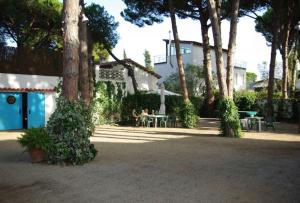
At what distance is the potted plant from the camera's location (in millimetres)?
8445

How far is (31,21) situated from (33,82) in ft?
25.9

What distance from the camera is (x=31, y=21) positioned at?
25.7m

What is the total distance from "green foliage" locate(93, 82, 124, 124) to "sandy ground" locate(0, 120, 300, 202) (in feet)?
34.9

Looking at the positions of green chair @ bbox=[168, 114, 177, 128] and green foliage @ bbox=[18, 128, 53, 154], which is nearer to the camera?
green foliage @ bbox=[18, 128, 53, 154]

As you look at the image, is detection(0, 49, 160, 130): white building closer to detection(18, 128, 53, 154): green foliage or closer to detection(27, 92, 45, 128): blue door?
detection(27, 92, 45, 128): blue door

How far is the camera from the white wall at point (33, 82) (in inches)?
728

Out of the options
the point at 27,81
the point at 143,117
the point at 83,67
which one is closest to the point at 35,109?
the point at 27,81

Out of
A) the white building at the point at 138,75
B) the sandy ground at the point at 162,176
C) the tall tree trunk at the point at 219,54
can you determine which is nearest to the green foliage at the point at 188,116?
the tall tree trunk at the point at 219,54

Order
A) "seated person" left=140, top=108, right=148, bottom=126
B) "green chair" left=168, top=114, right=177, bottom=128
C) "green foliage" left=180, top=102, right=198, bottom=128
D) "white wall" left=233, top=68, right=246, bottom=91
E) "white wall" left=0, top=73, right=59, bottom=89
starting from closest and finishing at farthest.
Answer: "white wall" left=0, top=73, right=59, bottom=89, "green foliage" left=180, top=102, right=198, bottom=128, "seated person" left=140, top=108, right=148, bottom=126, "green chair" left=168, top=114, right=177, bottom=128, "white wall" left=233, top=68, right=246, bottom=91

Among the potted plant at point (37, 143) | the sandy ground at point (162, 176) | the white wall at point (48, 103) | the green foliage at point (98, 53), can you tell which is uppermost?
the green foliage at point (98, 53)

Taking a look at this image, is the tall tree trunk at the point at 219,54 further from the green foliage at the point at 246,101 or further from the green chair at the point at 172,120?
the green foliage at the point at 246,101

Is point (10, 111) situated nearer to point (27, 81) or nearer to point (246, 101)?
point (27, 81)

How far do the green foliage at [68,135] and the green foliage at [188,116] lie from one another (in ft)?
35.0

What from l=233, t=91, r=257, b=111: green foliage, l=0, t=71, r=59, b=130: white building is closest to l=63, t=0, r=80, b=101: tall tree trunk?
l=0, t=71, r=59, b=130: white building
